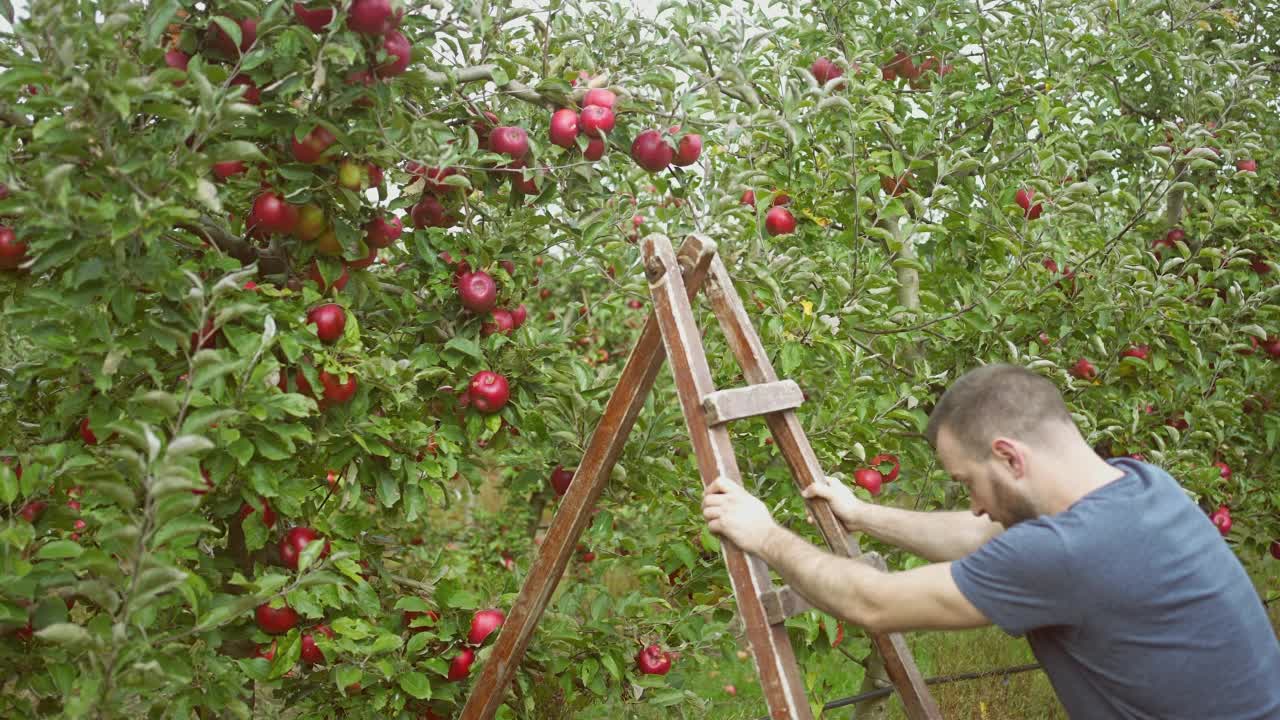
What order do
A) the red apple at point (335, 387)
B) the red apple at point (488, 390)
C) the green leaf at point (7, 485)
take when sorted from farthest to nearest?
the red apple at point (488, 390), the red apple at point (335, 387), the green leaf at point (7, 485)

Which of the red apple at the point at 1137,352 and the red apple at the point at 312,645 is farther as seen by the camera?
the red apple at the point at 1137,352

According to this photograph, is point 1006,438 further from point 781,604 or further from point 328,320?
point 328,320

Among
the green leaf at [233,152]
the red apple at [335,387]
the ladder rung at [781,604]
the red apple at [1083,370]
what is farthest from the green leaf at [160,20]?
the red apple at [1083,370]

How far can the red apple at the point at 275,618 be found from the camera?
96.6 inches

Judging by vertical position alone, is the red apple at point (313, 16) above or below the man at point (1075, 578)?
above

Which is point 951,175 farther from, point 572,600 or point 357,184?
point 357,184

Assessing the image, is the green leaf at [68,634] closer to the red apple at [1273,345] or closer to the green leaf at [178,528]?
the green leaf at [178,528]

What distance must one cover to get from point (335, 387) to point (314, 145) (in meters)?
0.54

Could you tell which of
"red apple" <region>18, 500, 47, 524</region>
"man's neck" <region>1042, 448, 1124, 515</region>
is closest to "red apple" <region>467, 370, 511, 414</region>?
"red apple" <region>18, 500, 47, 524</region>

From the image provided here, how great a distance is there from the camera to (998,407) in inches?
79.9

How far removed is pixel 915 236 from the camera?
4.04 metres

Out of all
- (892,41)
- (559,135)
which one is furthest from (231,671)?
(892,41)

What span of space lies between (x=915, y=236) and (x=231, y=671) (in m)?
2.87

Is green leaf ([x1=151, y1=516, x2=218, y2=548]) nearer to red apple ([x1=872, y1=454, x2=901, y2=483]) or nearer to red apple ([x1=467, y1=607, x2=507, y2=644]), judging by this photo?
red apple ([x1=467, y1=607, x2=507, y2=644])
